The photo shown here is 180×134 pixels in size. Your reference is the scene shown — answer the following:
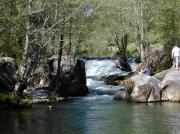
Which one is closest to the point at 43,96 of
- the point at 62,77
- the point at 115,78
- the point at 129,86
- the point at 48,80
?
the point at 48,80

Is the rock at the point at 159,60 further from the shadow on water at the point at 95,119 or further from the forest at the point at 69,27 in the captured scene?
the shadow on water at the point at 95,119

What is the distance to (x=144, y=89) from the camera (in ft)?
115

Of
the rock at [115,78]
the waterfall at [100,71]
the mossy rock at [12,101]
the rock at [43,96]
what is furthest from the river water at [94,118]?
the rock at [115,78]

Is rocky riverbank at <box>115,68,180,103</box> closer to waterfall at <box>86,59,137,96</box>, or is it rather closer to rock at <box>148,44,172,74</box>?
waterfall at <box>86,59,137,96</box>

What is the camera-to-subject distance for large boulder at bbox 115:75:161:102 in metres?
35.2

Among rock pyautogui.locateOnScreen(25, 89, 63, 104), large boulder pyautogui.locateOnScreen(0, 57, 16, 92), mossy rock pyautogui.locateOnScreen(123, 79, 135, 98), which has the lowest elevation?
rock pyautogui.locateOnScreen(25, 89, 63, 104)

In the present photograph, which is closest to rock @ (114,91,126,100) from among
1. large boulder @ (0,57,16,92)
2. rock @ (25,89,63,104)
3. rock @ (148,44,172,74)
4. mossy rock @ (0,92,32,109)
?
rock @ (25,89,63,104)

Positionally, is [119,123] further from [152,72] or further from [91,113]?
[152,72]

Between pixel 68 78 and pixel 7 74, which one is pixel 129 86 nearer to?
pixel 68 78

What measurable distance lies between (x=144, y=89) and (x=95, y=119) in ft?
30.3

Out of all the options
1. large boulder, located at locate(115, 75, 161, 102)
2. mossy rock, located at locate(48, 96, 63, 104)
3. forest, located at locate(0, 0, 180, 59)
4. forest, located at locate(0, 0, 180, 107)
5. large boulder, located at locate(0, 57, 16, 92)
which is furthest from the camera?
mossy rock, located at locate(48, 96, 63, 104)

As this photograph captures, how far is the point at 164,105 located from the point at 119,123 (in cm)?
858

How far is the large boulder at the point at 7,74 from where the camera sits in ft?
109

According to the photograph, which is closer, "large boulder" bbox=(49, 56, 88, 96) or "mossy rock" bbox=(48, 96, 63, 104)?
"mossy rock" bbox=(48, 96, 63, 104)
